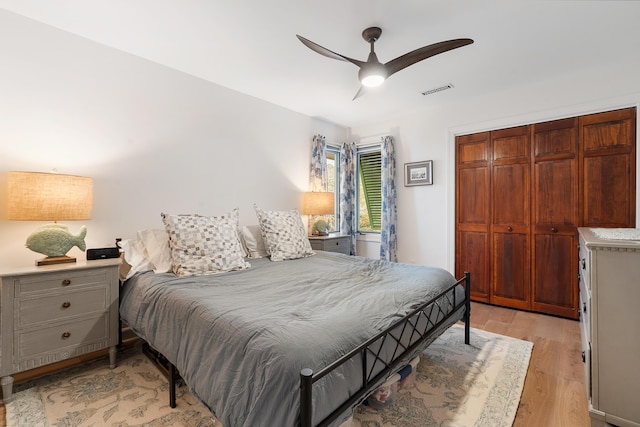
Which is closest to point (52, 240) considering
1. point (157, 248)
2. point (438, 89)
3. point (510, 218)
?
point (157, 248)

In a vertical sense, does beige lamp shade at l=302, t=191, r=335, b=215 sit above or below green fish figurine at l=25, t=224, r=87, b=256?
above

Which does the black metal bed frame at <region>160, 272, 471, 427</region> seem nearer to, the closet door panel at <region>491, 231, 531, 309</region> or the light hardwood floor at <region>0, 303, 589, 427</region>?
the light hardwood floor at <region>0, 303, 589, 427</region>

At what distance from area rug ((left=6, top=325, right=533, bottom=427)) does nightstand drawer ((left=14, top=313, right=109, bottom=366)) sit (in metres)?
0.25

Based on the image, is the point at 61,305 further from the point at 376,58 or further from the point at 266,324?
the point at 376,58

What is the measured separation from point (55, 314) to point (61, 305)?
0.06 metres

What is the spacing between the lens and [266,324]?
4.19 feet

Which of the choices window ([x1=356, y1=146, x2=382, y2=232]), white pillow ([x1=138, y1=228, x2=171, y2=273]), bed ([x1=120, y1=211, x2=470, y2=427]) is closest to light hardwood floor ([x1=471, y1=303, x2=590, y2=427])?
Answer: bed ([x1=120, y1=211, x2=470, y2=427])

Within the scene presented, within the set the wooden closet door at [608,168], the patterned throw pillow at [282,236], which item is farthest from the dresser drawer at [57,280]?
the wooden closet door at [608,168]

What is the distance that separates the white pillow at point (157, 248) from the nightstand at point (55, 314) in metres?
0.24

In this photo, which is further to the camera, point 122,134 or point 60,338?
point 122,134

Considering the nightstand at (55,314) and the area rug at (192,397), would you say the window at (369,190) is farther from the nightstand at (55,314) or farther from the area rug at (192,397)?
the nightstand at (55,314)

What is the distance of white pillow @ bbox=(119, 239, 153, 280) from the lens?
225 cm

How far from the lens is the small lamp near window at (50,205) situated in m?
1.87

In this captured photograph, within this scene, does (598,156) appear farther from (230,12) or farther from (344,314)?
(230,12)
